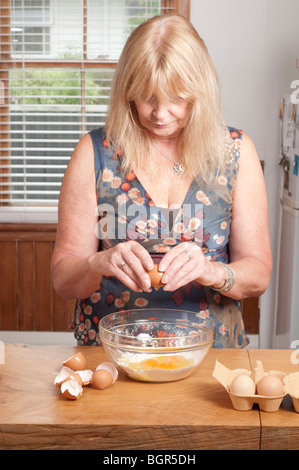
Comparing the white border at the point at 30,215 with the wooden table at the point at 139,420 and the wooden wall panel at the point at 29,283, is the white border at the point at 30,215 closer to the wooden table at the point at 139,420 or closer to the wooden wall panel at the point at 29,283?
the wooden wall panel at the point at 29,283

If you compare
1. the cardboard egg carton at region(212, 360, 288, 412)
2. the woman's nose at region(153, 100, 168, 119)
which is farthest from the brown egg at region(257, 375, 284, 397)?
the woman's nose at region(153, 100, 168, 119)

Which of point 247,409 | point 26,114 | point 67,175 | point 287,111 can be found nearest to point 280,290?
point 287,111

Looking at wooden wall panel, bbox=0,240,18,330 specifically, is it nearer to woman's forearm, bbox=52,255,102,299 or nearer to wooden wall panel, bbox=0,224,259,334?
wooden wall panel, bbox=0,224,259,334

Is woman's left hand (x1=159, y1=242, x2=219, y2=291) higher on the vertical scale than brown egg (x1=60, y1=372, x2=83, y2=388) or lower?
higher

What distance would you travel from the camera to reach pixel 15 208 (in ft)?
12.9

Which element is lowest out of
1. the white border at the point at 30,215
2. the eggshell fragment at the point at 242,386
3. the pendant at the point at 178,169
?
the white border at the point at 30,215

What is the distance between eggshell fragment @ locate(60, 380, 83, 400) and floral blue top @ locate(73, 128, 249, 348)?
1.86 ft

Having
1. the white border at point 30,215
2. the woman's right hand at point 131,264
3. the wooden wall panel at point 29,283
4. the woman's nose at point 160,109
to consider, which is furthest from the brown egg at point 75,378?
the white border at point 30,215

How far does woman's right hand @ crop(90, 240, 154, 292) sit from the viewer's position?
56.7 inches

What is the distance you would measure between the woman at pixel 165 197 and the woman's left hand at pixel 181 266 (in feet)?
0.86

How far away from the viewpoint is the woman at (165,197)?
5.80 feet

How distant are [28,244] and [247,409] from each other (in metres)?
2.78

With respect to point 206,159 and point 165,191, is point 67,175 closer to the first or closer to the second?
point 165,191
